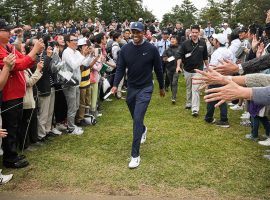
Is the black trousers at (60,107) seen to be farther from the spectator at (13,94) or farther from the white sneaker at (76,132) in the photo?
the spectator at (13,94)

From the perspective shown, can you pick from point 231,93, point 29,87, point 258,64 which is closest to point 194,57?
point 258,64

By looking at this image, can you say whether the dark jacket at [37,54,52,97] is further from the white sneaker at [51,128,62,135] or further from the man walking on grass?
the man walking on grass

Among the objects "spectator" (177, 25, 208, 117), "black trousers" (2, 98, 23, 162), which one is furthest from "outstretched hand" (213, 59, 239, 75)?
"spectator" (177, 25, 208, 117)

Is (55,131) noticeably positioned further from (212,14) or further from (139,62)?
(212,14)

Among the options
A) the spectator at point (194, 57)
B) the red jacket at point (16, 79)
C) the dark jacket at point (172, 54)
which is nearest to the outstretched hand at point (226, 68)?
the red jacket at point (16, 79)

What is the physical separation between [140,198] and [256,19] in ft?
122

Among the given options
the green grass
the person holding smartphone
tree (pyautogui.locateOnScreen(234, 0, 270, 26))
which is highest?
tree (pyautogui.locateOnScreen(234, 0, 270, 26))

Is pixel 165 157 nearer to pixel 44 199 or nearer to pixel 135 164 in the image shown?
pixel 135 164

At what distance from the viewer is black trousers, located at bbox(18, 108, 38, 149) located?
5.95m

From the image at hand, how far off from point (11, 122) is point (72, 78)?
1696mm

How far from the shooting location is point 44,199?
4402mm

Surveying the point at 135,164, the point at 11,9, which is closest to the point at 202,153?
the point at 135,164

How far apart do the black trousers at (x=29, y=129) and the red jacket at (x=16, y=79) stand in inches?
27.4

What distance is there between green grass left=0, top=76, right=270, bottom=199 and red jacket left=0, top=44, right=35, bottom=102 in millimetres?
1141
